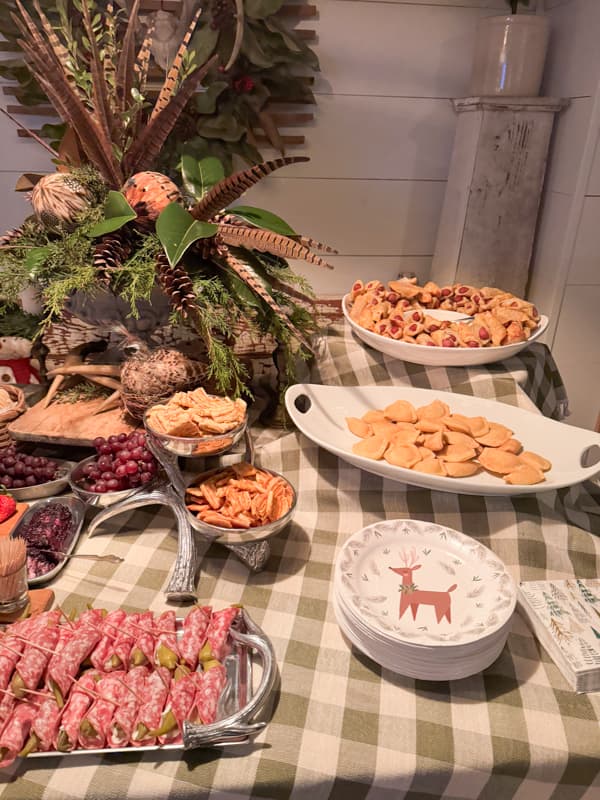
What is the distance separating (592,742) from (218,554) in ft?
1.93

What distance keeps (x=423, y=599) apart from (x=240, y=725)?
0.29 meters

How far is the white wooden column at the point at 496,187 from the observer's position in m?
1.98

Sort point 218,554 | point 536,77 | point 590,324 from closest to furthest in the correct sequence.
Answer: point 218,554 < point 536,77 < point 590,324

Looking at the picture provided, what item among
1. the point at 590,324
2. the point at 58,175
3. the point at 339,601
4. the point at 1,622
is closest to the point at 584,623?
the point at 339,601

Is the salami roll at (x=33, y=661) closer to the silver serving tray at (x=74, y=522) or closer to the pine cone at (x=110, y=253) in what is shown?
the silver serving tray at (x=74, y=522)

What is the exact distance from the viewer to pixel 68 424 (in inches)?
45.4

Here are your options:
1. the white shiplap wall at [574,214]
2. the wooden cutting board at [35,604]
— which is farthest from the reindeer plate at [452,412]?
the white shiplap wall at [574,214]

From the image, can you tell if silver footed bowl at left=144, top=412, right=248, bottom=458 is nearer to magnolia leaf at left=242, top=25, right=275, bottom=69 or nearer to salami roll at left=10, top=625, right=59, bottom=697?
salami roll at left=10, top=625, right=59, bottom=697

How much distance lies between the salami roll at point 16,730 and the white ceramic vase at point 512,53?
223cm

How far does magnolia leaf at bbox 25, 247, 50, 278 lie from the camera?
106 centimetres

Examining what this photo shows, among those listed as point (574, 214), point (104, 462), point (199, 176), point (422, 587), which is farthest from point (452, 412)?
point (574, 214)

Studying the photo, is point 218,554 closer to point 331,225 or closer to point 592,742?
point 592,742

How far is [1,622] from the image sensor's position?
2.56 ft

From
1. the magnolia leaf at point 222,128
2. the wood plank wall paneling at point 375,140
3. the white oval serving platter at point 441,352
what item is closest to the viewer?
the white oval serving platter at point 441,352
